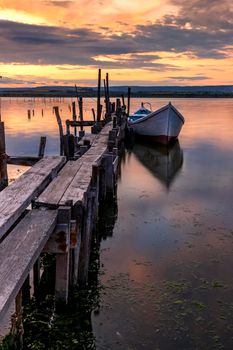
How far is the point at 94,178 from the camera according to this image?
37.0 feet

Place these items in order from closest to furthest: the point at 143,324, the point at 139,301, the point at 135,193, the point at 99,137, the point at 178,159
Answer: the point at 143,324
the point at 139,301
the point at 135,193
the point at 99,137
the point at 178,159

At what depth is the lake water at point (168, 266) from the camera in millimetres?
7363

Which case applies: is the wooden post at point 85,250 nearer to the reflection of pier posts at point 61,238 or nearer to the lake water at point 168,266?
the lake water at point 168,266

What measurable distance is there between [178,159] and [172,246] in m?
16.4

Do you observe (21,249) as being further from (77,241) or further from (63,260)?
(77,241)

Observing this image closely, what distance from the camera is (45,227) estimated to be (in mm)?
6547

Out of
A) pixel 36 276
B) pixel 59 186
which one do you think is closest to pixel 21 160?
pixel 59 186

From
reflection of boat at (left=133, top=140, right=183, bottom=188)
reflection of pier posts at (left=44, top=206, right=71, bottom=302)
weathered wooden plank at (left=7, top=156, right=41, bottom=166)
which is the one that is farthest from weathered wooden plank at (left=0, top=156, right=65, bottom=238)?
reflection of boat at (left=133, top=140, right=183, bottom=188)

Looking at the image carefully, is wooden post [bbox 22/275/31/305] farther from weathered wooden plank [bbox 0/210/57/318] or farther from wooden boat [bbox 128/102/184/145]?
wooden boat [bbox 128/102/184/145]

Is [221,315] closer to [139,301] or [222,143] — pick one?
[139,301]

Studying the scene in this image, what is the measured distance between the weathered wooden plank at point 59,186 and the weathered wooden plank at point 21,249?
20.6 inches

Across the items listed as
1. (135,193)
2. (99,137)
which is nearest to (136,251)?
(135,193)

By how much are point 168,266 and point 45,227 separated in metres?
4.42

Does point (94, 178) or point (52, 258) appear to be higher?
point (94, 178)
